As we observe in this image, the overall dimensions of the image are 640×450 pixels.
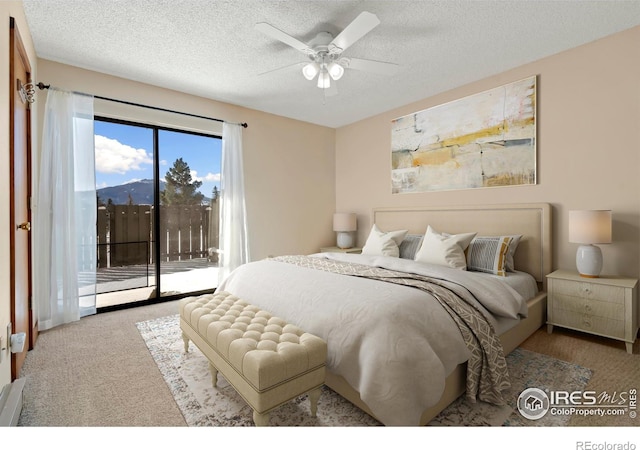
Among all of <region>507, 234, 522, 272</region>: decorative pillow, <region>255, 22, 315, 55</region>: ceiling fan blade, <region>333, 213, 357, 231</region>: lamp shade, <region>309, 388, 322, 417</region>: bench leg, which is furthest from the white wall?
<region>309, 388, 322, 417</region>: bench leg

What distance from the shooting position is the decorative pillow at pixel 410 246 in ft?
11.7

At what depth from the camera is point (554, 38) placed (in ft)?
8.84

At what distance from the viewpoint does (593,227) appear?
Result: 98.8 inches

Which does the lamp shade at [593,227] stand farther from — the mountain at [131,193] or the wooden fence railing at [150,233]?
the mountain at [131,193]

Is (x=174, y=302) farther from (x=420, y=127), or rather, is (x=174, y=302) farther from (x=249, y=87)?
(x=420, y=127)

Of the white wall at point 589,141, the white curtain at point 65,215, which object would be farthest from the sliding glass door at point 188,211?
Result: the white wall at point 589,141

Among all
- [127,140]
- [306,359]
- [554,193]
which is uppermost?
[127,140]

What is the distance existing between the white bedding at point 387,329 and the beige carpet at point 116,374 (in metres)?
0.62

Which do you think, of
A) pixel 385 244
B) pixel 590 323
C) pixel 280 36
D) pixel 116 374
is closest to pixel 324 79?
pixel 280 36

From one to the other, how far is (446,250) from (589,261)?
112 cm

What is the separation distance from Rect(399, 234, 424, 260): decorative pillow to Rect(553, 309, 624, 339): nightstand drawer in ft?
4.52

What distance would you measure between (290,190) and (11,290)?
3.45m

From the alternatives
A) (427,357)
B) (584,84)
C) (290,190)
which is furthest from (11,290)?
(584,84)

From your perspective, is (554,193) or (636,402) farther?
(554,193)
